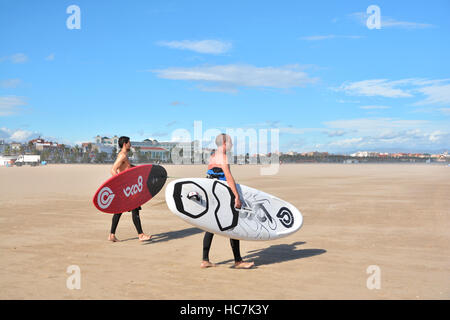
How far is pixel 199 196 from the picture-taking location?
17.0ft

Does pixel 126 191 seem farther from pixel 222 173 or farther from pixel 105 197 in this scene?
pixel 222 173

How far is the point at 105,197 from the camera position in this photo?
6863mm

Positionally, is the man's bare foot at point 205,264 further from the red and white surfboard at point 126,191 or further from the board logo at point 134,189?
the board logo at point 134,189

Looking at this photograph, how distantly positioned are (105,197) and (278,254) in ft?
10.0

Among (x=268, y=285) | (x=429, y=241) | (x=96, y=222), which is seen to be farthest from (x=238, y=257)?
(x=96, y=222)

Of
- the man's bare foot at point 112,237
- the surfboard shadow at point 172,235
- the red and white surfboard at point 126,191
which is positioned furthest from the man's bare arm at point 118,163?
the surfboard shadow at point 172,235

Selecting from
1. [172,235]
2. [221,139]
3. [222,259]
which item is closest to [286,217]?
[222,259]

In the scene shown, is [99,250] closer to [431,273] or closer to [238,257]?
[238,257]

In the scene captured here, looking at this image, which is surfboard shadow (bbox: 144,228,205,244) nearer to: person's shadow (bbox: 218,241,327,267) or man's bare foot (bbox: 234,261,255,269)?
person's shadow (bbox: 218,241,327,267)

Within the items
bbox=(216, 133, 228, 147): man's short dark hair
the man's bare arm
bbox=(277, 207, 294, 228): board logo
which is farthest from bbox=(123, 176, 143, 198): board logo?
bbox=(277, 207, 294, 228): board logo

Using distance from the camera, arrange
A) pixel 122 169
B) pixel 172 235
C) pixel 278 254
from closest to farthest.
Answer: pixel 278 254, pixel 122 169, pixel 172 235

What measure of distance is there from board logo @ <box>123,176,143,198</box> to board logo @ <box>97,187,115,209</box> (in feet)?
0.81

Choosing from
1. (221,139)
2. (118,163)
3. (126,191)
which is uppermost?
(221,139)
